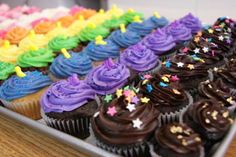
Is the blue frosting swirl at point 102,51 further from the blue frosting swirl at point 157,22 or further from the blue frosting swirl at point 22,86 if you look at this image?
the blue frosting swirl at point 157,22

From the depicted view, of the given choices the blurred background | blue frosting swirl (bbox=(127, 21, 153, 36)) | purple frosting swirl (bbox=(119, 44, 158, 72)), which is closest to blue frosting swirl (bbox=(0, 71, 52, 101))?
Result: purple frosting swirl (bbox=(119, 44, 158, 72))

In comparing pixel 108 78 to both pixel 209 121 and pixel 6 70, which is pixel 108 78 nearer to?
pixel 209 121

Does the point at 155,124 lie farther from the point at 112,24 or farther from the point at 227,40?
the point at 112,24

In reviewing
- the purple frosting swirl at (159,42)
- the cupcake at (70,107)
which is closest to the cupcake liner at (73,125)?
the cupcake at (70,107)

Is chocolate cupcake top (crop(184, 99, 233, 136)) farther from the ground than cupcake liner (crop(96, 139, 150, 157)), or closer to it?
farther from the ground

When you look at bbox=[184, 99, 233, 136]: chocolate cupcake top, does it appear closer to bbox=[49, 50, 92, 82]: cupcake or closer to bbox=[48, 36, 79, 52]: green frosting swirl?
bbox=[49, 50, 92, 82]: cupcake
